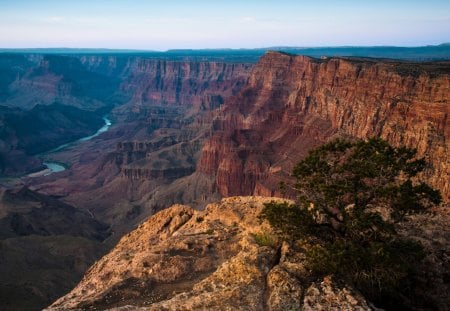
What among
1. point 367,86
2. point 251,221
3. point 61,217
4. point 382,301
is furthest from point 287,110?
point 382,301

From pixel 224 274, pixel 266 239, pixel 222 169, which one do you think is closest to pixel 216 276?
pixel 224 274

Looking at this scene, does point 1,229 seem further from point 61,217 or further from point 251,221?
point 251,221

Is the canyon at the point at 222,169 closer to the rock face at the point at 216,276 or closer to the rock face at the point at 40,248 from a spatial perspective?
the rock face at the point at 216,276

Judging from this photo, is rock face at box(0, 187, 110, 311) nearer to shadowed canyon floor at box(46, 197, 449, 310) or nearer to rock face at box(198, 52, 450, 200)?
shadowed canyon floor at box(46, 197, 449, 310)

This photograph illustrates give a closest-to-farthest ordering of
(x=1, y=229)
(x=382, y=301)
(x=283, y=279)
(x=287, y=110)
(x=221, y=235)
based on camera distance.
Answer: (x=283, y=279), (x=382, y=301), (x=221, y=235), (x=1, y=229), (x=287, y=110)

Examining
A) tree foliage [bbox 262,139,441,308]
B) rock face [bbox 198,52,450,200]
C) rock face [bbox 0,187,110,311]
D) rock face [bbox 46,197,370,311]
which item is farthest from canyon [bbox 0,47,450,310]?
tree foliage [bbox 262,139,441,308]
